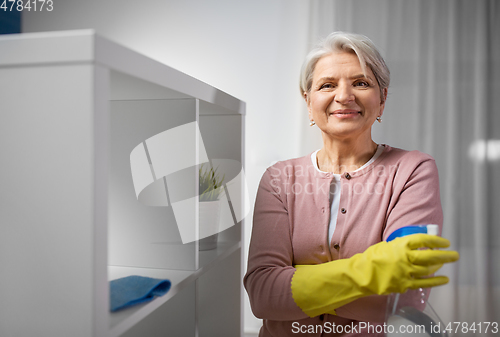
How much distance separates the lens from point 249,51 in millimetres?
1816

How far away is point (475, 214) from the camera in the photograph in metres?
1.76

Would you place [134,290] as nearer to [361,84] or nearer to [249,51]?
[361,84]

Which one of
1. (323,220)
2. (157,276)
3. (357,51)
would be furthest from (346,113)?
(157,276)

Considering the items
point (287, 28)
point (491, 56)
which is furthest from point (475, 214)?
point (287, 28)

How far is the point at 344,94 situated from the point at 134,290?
0.76 metres

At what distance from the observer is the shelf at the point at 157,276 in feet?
2.29

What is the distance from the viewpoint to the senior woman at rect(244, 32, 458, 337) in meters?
0.97

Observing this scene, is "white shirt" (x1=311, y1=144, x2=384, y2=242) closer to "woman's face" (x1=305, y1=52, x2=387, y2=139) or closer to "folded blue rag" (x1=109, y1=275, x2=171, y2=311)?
"woman's face" (x1=305, y1=52, x2=387, y2=139)

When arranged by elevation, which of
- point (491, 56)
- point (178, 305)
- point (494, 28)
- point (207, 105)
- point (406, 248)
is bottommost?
point (178, 305)

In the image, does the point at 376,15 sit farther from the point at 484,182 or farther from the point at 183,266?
the point at 183,266

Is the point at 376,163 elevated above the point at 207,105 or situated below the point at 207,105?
below

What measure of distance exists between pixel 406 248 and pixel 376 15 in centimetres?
133

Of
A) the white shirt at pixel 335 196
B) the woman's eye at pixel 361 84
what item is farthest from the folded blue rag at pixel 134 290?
the woman's eye at pixel 361 84

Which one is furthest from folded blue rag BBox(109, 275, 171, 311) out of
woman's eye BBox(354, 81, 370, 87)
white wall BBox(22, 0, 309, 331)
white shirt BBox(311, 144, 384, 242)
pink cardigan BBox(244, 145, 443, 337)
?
white wall BBox(22, 0, 309, 331)
